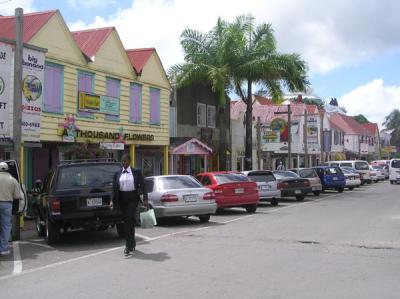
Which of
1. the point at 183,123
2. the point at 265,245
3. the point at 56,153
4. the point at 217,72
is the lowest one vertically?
the point at 265,245

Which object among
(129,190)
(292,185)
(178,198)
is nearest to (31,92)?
(178,198)

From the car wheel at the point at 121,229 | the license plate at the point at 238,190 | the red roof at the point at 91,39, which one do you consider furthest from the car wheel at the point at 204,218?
the red roof at the point at 91,39

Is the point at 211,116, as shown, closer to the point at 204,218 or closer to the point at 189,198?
the point at 204,218

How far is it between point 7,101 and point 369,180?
3409 cm

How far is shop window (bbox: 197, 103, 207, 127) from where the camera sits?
32784 mm

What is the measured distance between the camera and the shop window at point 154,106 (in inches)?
1008

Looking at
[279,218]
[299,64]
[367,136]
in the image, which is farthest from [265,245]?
[367,136]

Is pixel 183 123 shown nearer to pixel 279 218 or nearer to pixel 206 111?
pixel 206 111

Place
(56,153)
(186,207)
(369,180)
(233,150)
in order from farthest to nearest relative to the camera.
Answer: (369,180)
(233,150)
(56,153)
(186,207)

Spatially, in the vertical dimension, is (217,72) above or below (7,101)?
above

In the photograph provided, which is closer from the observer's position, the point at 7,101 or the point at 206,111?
the point at 7,101

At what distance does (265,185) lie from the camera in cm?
2136

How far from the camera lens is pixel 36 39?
731 inches

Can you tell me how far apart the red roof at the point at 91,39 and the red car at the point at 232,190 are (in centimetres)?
726
